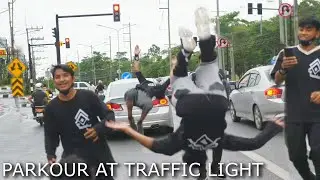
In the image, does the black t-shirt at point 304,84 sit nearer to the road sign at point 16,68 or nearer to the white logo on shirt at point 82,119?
the white logo on shirt at point 82,119

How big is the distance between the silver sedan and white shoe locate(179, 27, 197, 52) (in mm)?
6915

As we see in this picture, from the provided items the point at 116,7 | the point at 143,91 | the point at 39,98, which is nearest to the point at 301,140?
the point at 143,91

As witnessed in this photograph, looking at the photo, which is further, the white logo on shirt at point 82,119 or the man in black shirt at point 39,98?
the man in black shirt at point 39,98

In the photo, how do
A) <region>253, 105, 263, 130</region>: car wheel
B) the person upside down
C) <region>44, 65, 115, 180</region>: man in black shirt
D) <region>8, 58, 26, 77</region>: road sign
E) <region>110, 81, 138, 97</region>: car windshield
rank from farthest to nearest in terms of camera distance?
<region>8, 58, 26, 77</region>: road sign, <region>110, 81, 138, 97</region>: car windshield, <region>253, 105, 263, 130</region>: car wheel, <region>44, 65, 115, 180</region>: man in black shirt, the person upside down

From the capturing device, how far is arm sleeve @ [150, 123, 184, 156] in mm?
3916

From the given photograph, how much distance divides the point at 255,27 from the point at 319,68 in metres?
68.5

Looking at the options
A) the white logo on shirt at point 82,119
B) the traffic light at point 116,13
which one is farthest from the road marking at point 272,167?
the traffic light at point 116,13

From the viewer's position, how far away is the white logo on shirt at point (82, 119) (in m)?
4.29

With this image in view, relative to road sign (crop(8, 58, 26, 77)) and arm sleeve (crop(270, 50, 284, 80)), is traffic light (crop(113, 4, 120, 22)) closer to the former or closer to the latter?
road sign (crop(8, 58, 26, 77))

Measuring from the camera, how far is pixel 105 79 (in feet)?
382

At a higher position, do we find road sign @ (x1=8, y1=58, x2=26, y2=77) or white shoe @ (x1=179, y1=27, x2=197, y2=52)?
white shoe @ (x1=179, y1=27, x2=197, y2=52)

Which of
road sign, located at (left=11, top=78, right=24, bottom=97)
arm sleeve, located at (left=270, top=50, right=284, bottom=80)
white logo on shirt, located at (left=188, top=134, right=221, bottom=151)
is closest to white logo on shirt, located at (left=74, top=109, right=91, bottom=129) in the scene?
white logo on shirt, located at (left=188, top=134, right=221, bottom=151)

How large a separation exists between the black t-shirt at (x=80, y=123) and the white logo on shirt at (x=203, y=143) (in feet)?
2.38

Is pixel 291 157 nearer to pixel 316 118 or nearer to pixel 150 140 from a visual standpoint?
pixel 316 118
